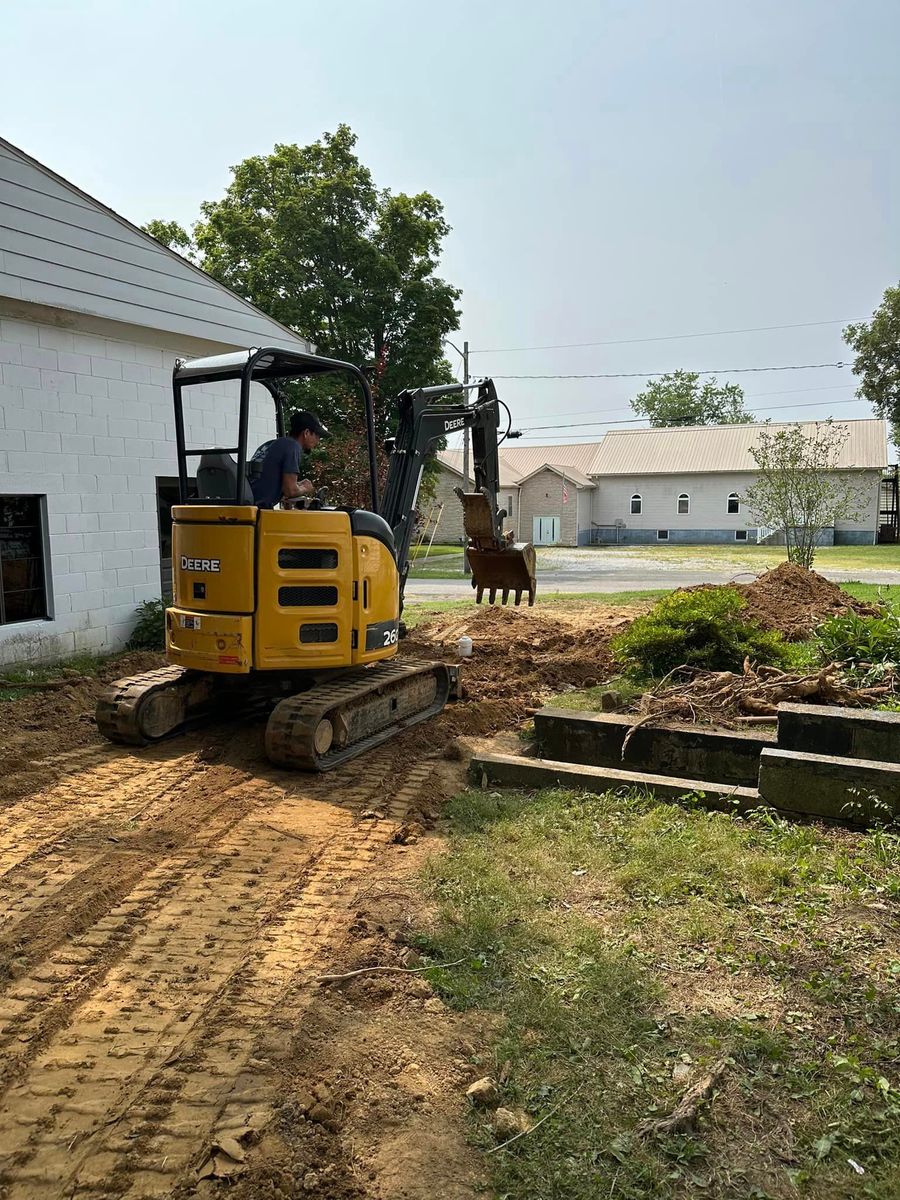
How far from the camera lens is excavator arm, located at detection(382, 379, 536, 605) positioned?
832cm

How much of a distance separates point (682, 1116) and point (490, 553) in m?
7.79

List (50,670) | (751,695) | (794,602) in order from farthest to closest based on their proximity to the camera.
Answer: (794,602), (50,670), (751,695)

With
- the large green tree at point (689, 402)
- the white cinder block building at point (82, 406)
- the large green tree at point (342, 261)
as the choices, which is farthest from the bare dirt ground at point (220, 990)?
the large green tree at point (689, 402)

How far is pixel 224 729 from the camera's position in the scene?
7.56 m

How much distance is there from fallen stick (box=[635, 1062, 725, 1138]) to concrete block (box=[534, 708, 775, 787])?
10.4 ft

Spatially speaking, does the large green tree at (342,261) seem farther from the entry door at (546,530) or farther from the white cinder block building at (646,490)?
the entry door at (546,530)

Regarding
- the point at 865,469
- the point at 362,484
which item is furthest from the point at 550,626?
the point at 865,469

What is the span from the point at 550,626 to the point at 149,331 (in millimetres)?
6959

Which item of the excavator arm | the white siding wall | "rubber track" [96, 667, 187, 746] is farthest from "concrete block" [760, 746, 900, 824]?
the white siding wall

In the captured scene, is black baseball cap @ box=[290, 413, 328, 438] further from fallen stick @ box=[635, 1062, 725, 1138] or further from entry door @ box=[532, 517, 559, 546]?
entry door @ box=[532, 517, 559, 546]

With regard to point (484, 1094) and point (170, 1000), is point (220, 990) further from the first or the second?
point (484, 1094)

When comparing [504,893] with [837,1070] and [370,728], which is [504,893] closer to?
[837,1070]

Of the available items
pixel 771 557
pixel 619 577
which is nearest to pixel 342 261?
pixel 619 577

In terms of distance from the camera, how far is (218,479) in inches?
257
